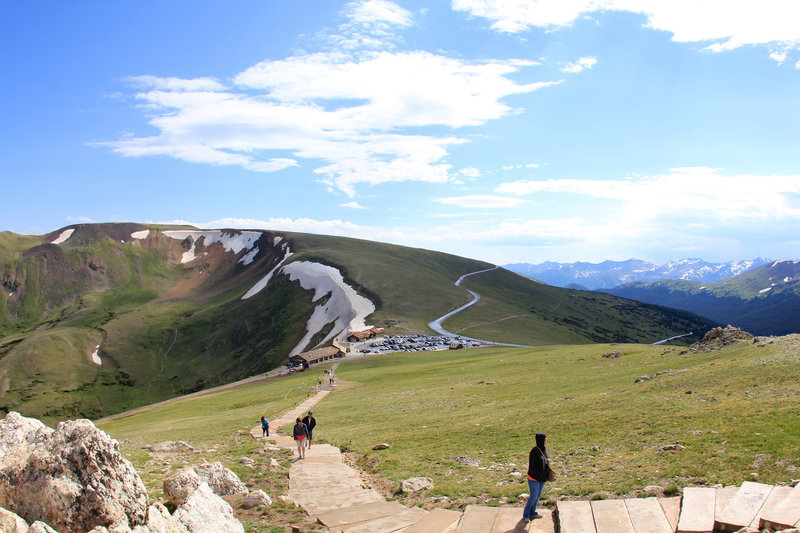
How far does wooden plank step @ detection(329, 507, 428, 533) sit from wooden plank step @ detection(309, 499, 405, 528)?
31 cm

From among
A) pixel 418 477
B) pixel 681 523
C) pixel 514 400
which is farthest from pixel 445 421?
pixel 681 523

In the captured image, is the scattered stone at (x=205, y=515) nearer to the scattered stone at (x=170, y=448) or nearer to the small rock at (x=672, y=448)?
the scattered stone at (x=170, y=448)

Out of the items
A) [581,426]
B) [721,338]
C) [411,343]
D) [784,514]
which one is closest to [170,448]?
[581,426]

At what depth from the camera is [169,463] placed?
2114cm

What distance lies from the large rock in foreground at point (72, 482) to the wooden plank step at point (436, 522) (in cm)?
675

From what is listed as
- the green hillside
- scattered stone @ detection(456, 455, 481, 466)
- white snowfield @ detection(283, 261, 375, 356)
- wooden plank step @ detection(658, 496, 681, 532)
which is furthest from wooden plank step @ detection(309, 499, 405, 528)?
the green hillside

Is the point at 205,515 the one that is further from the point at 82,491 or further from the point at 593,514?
the point at 593,514

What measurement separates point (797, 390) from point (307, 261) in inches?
6852

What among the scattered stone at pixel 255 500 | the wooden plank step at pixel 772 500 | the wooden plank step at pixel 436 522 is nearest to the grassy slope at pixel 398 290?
A: the scattered stone at pixel 255 500

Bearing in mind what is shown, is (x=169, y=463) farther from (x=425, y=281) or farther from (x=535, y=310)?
(x=535, y=310)

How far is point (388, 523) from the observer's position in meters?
14.1

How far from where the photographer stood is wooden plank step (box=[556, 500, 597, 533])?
11.9 meters

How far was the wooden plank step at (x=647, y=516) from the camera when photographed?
37.7ft

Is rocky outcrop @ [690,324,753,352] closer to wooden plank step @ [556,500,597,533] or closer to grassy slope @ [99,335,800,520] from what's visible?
grassy slope @ [99,335,800,520]
